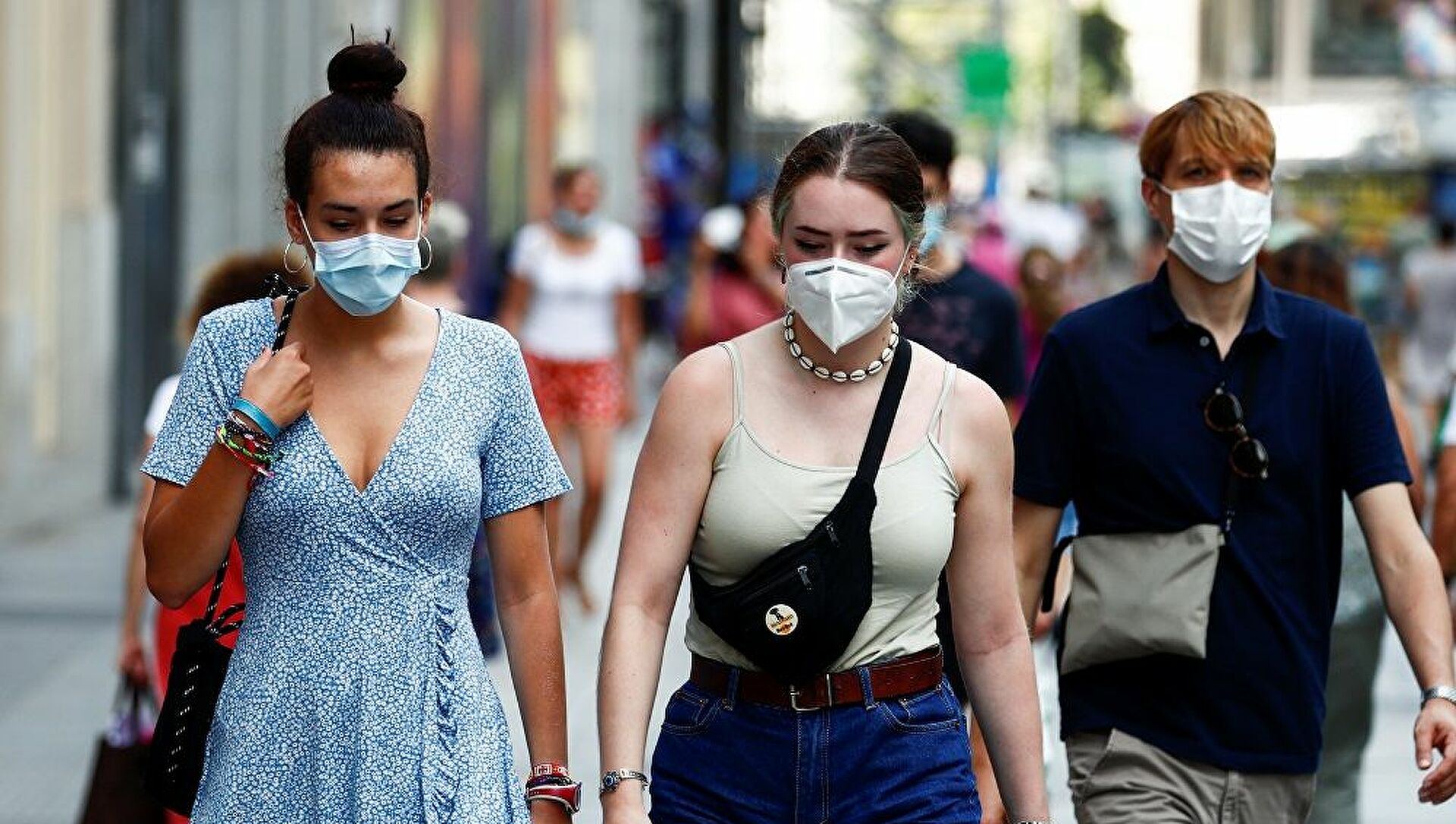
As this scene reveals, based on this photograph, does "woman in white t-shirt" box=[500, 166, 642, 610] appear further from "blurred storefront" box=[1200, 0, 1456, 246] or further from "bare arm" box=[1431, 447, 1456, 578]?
"blurred storefront" box=[1200, 0, 1456, 246]

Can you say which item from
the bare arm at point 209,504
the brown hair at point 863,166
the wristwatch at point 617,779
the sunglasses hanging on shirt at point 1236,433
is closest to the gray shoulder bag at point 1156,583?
the sunglasses hanging on shirt at point 1236,433

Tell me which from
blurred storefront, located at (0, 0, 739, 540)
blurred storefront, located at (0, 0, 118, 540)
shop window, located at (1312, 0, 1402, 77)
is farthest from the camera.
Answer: shop window, located at (1312, 0, 1402, 77)

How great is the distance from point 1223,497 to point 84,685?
5.55m

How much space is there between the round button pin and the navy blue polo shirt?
3.59ft

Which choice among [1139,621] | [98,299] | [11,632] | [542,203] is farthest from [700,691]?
[542,203]

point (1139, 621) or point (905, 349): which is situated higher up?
point (905, 349)

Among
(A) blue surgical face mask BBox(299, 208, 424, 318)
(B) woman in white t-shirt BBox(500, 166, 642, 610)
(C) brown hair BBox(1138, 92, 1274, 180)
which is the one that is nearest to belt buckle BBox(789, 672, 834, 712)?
(A) blue surgical face mask BBox(299, 208, 424, 318)

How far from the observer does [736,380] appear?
3744 millimetres

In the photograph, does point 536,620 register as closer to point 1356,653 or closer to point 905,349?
point 905,349

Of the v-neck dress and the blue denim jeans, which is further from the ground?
the v-neck dress

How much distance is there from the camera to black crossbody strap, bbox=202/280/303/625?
140 inches

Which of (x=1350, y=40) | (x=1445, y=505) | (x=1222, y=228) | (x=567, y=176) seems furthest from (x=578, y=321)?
(x=1350, y=40)

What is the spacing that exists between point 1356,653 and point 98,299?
1138cm

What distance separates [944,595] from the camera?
4980 millimetres
